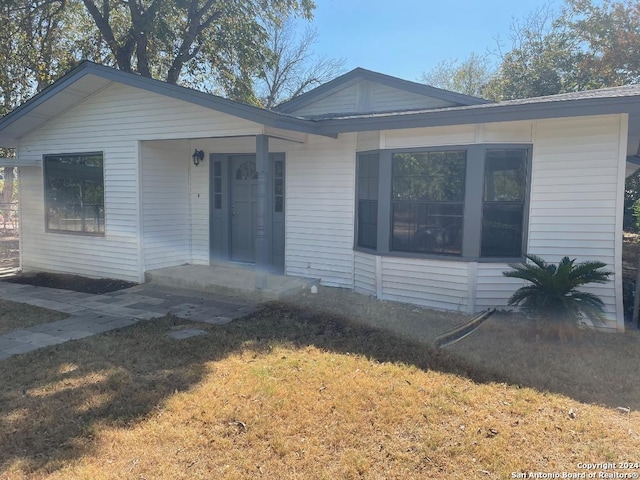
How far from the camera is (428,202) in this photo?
6516mm

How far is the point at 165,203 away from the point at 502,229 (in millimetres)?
5962

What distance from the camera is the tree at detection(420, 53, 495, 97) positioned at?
1089 inches

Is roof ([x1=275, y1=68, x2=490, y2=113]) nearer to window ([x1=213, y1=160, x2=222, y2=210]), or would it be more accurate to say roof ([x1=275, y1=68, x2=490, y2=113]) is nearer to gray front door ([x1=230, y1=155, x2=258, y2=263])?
gray front door ([x1=230, y1=155, x2=258, y2=263])

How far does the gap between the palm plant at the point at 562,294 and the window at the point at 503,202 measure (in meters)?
0.90

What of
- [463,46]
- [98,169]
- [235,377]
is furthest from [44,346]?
[463,46]

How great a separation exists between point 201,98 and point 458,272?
4489mm

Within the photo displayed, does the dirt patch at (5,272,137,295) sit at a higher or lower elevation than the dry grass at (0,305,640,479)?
higher

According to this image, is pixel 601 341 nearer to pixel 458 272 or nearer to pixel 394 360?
pixel 458 272

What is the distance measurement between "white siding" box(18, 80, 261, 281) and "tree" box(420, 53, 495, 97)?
74.3ft

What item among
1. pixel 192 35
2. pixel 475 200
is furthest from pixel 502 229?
pixel 192 35

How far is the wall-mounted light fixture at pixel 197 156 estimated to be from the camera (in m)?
8.98

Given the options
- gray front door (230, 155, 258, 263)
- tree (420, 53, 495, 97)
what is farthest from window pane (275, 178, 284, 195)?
tree (420, 53, 495, 97)

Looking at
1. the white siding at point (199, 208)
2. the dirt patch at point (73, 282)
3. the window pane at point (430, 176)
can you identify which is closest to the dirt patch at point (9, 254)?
the dirt patch at point (73, 282)

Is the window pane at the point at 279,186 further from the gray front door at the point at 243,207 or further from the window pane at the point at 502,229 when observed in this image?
the window pane at the point at 502,229
